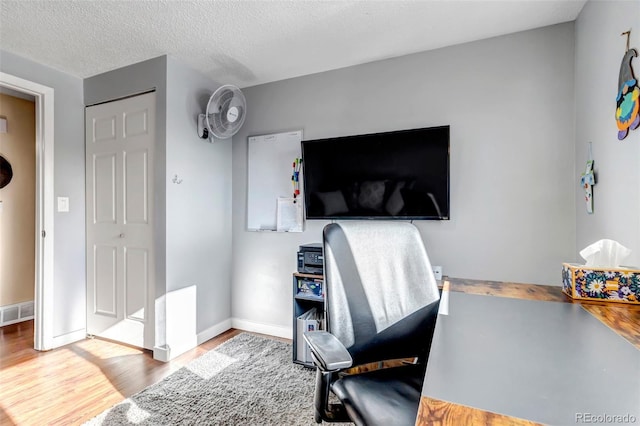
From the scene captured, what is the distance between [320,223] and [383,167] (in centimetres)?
74

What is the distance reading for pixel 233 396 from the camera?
1.90 m

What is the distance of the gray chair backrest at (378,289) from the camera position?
1148mm

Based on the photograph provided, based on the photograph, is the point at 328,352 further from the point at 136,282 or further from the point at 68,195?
the point at 68,195

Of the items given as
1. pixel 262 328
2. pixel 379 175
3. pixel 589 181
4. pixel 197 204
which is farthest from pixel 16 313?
pixel 589 181

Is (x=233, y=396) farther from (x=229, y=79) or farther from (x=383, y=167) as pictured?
(x=229, y=79)

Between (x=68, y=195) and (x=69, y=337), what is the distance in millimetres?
1248

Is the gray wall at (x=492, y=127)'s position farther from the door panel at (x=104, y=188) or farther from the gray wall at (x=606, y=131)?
the door panel at (x=104, y=188)

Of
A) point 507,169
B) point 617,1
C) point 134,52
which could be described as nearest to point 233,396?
point 507,169

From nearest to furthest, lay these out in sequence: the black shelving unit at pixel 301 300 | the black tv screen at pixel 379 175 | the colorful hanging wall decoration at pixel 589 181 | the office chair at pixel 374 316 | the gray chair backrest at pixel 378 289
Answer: the office chair at pixel 374 316 → the gray chair backrest at pixel 378 289 → the colorful hanging wall decoration at pixel 589 181 → the black tv screen at pixel 379 175 → the black shelving unit at pixel 301 300

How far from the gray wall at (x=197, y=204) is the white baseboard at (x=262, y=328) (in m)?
0.12

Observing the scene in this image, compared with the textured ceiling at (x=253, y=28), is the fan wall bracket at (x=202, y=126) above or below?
below

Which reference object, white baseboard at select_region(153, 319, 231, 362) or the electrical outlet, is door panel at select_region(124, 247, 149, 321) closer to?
white baseboard at select_region(153, 319, 231, 362)

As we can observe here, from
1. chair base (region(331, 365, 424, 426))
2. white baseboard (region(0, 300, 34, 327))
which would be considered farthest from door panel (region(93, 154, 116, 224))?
chair base (region(331, 365, 424, 426))

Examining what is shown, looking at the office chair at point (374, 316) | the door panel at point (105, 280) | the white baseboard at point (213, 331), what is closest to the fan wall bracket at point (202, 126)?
the door panel at point (105, 280)
